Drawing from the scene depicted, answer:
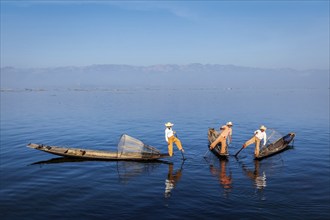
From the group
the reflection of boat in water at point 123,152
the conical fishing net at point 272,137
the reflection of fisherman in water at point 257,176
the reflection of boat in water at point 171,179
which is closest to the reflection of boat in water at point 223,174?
the reflection of fisherman in water at point 257,176

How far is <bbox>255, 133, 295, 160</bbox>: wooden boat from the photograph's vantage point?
3041cm

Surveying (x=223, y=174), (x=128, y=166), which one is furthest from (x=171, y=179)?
(x=128, y=166)

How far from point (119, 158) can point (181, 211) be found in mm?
12517

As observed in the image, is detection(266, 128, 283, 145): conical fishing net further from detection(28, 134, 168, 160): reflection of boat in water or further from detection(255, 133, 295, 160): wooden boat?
detection(28, 134, 168, 160): reflection of boat in water

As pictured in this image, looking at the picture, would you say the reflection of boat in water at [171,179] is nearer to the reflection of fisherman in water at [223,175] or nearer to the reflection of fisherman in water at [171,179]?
the reflection of fisherman in water at [171,179]

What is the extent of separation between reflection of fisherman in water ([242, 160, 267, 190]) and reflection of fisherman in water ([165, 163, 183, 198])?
18.3 ft

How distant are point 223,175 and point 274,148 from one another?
35.4ft

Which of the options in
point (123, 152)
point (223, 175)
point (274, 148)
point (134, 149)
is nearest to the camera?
point (223, 175)

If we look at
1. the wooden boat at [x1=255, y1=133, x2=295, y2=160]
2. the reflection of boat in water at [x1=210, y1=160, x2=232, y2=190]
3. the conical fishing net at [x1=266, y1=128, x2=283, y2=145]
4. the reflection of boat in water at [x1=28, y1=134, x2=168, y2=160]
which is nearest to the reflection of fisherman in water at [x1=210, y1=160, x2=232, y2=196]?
the reflection of boat in water at [x1=210, y1=160, x2=232, y2=190]

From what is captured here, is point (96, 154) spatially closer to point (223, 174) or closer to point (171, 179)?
point (171, 179)

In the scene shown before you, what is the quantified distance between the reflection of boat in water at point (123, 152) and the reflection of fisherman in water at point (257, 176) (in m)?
7.71

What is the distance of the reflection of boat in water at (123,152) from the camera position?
29.1m

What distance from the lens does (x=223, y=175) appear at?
24.8 meters

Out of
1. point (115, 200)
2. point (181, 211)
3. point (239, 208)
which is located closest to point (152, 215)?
point (181, 211)
